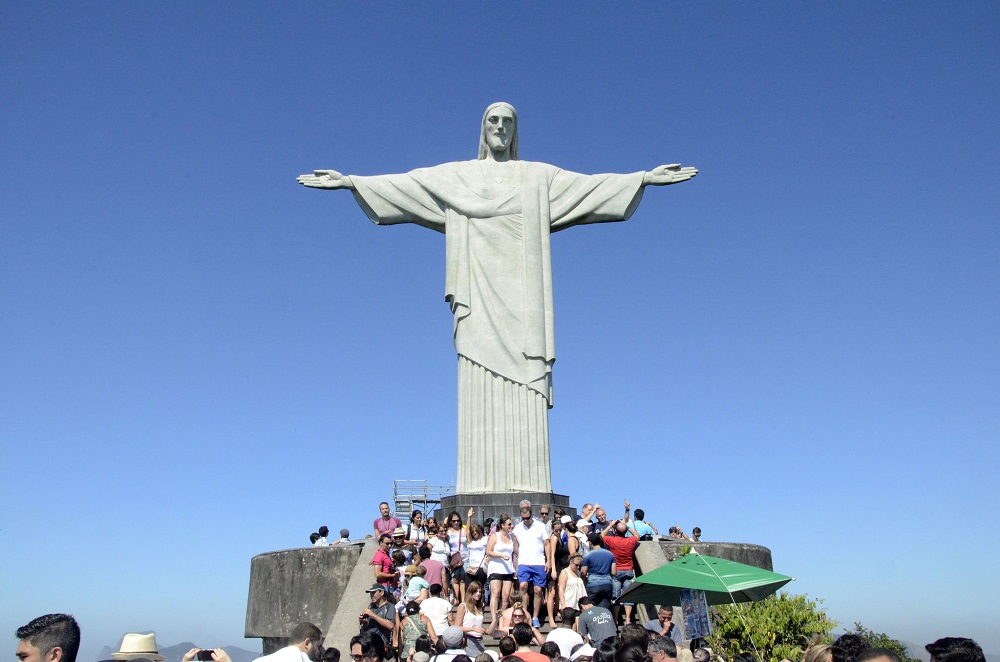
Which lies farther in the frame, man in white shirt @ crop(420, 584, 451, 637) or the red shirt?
the red shirt

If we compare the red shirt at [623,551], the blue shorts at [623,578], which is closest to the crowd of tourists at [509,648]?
the blue shorts at [623,578]

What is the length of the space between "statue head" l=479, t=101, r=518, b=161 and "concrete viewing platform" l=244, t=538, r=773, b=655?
23.8 feet

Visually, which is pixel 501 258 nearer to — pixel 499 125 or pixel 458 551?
pixel 499 125

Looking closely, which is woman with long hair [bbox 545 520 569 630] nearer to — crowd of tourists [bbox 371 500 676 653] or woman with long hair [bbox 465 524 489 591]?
crowd of tourists [bbox 371 500 676 653]

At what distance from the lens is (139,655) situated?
506 cm

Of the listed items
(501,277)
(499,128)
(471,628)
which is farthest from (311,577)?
(499,128)

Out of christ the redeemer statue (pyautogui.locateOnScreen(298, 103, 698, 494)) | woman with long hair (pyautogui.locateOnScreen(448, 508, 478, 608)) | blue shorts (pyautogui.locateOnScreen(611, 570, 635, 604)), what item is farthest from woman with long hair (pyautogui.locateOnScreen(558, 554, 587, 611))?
christ the redeemer statue (pyautogui.locateOnScreen(298, 103, 698, 494))

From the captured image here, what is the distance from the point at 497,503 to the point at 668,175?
650 cm

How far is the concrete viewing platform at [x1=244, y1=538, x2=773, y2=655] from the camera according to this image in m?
12.4

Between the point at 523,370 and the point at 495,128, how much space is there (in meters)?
4.31

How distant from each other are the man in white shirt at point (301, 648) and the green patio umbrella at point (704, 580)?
11.0ft

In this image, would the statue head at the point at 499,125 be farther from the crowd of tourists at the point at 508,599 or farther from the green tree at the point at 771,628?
the green tree at the point at 771,628

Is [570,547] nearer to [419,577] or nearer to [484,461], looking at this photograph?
[419,577]

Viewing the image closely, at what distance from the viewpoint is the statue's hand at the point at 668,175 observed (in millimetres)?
16016
